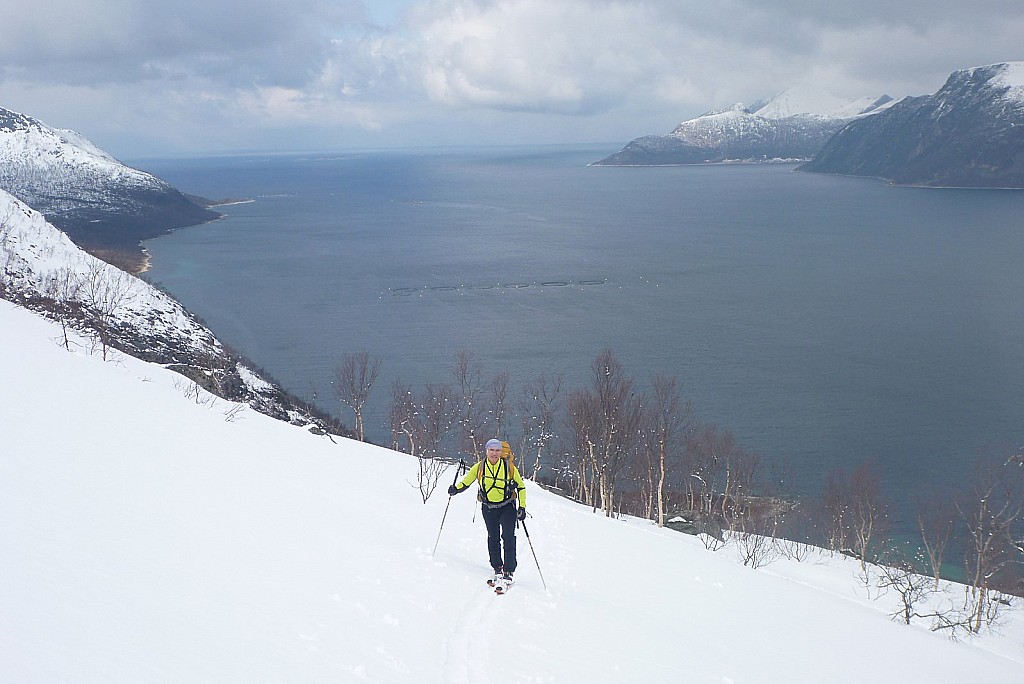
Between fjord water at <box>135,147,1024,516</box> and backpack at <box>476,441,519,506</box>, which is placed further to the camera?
fjord water at <box>135,147,1024,516</box>

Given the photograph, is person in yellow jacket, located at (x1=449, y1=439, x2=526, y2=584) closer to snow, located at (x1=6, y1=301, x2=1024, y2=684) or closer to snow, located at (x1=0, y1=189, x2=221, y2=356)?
snow, located at (x1=6, y1=301, x2=1024, y2=684)

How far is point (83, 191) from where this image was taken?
150750 mm

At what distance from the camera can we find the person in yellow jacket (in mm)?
9305

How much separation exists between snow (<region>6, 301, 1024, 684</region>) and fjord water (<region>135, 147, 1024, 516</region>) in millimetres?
27154

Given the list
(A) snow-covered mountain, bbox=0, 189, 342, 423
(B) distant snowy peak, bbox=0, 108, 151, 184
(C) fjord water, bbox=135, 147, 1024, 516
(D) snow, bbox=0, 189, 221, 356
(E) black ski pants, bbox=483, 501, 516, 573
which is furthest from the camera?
(B) distant snowy peak, bbox=0, 108, 151, 184

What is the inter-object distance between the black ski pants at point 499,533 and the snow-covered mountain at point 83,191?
123 metres

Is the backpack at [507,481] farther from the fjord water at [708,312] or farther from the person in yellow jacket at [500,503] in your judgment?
the fjord water at [708,312]

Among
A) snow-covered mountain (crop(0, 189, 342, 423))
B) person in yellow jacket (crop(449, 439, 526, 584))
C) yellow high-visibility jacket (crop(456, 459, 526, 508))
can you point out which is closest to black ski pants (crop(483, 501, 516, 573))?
person in yellow jacket (crop(449, 439, 526, 584))

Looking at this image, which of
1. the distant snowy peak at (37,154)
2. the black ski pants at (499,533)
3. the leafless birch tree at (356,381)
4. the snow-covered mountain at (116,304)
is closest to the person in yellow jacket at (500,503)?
the black ski pants at (499,533)

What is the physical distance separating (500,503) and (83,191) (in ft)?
554

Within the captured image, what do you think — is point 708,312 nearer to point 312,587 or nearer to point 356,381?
point 356,381

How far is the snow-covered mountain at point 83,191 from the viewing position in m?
129

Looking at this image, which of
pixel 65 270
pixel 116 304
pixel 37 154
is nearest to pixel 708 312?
pixel 116 304

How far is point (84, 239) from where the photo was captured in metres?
117
